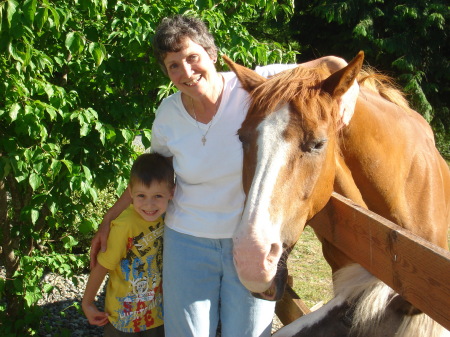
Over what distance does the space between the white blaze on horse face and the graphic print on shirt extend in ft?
3.10

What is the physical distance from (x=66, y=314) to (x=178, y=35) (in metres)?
3.04

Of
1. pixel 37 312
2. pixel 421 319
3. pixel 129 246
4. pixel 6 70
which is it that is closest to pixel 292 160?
pixel 421 319

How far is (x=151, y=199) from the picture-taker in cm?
247

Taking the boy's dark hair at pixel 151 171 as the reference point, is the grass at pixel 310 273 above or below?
below

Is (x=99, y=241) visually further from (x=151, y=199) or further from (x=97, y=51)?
(x=97, y=51)

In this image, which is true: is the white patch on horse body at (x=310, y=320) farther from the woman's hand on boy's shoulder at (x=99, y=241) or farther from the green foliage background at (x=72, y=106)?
the green foliage background at (x=72, y=106)

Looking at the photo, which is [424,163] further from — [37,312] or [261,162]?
[37,312]

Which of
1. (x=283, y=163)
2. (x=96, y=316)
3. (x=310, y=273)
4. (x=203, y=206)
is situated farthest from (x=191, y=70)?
(x=310, y=273)

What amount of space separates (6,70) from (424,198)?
244cm

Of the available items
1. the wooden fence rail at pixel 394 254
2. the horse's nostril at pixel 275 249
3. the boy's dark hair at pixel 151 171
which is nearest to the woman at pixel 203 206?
the boy's dark hair at pixel 151 171


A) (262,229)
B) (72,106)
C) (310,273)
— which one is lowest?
(310,273)

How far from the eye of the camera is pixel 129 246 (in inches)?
98.9

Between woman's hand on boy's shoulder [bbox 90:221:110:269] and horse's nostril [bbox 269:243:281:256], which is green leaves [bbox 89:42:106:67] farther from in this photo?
horse's nostril [bbox 269:243:281:256]

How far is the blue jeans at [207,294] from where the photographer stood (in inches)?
88.4
